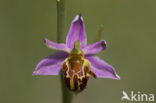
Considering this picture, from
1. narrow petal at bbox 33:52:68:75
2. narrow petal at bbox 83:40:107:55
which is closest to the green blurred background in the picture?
narrow petal at bbox 33:52:68:75

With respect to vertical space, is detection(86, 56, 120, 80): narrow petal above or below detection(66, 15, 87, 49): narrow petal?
below

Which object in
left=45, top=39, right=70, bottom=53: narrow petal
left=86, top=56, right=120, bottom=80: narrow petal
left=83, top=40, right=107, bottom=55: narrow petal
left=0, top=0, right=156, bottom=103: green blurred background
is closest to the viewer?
left=45, top=39, right=70, bottom=53: narrow petal

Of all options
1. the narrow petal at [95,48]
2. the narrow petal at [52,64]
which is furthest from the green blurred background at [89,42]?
the narrow petal at [95,48]

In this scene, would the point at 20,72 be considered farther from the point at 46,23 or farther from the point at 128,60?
the point at 128,60

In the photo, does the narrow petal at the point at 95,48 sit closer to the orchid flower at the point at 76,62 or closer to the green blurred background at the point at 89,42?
the orchid flower at the point at 76,62

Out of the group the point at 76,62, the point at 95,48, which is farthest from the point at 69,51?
the point at 95,48

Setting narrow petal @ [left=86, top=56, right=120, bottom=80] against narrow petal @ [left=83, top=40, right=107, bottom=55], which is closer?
narrow petal @ [left=83, top=40, right=107, bottom=55]

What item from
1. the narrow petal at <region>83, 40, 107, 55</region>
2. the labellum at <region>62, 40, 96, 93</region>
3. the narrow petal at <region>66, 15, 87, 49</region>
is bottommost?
the labellum at <region>62, 40, 96, 93</region>

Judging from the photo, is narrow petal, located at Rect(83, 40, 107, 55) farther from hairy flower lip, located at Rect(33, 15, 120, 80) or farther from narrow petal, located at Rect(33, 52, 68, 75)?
narrow petal, located at Rect(33, 52, 68, 75)
